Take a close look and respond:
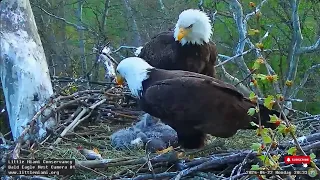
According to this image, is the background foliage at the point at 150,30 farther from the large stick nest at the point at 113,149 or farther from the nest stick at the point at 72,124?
the nest stick at the point at 72,124

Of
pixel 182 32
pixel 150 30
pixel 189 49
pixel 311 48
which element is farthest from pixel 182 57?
pixel 150 30

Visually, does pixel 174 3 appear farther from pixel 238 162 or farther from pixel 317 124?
pixel 238 162

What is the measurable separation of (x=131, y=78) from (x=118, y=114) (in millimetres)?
972

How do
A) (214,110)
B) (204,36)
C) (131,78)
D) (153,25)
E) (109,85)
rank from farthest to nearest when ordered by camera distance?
(153,25) → (109,85) → (204,36) → (131,78) → (214,110)

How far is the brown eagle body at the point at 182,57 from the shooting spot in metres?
5.42

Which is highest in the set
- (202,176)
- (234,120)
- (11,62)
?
(11,62)

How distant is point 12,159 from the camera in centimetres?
383

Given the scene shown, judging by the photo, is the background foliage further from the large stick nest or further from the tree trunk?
the tree trunk

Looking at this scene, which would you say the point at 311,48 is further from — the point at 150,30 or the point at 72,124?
the point at 150,30

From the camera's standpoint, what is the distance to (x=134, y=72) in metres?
4.75

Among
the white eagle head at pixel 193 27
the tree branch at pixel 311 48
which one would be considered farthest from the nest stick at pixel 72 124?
the tree branch at pixel 311 48

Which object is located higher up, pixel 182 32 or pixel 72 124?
pixel 182 32

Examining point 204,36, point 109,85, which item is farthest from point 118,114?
point 204,36

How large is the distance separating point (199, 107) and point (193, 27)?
154 centimetres
